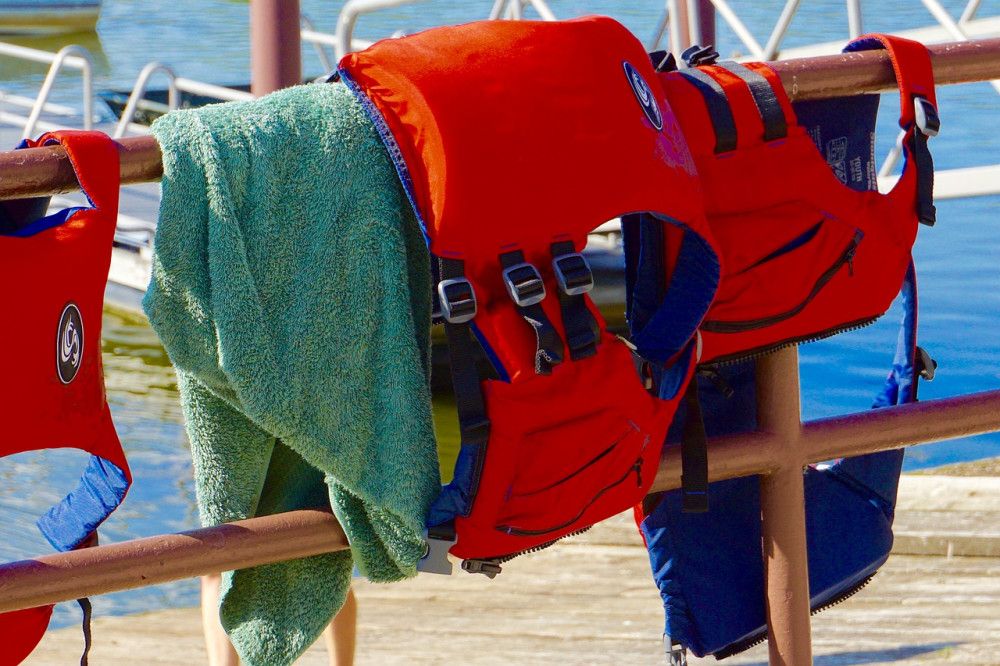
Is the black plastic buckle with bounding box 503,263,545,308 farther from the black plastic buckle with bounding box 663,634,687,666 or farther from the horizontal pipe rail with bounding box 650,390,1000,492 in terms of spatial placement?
the black plastic buckle with bounding box 663,634,687,666

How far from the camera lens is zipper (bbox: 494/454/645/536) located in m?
1.43

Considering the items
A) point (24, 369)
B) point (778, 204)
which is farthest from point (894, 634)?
point (24, 369)

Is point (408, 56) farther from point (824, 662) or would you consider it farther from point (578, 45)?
point (824, 662)

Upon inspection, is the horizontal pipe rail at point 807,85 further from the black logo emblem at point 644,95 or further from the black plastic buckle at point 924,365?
the black plastic buckle at point 924,365

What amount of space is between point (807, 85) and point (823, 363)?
5.69 metres

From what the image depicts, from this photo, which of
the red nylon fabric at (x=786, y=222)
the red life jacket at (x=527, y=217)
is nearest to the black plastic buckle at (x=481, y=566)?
the red life jacket at (x=527, y=217)

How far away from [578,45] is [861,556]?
0.84 metres

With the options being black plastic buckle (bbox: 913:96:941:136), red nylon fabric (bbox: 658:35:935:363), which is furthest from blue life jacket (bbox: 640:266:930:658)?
black plastic buckle (bbox: 913:96:941:136)

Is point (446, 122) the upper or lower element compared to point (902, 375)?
upper

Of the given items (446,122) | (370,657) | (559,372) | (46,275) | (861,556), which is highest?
(446,122)

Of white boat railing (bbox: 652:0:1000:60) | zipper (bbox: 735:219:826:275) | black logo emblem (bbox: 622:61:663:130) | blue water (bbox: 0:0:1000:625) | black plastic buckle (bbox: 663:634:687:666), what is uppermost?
black logo emblem (bbox: 622:61:663:130)

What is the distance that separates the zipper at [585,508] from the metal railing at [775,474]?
0.34 feet

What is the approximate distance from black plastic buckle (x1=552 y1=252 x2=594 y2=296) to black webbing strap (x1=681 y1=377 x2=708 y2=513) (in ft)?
0.86

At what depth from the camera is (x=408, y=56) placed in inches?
53.7
